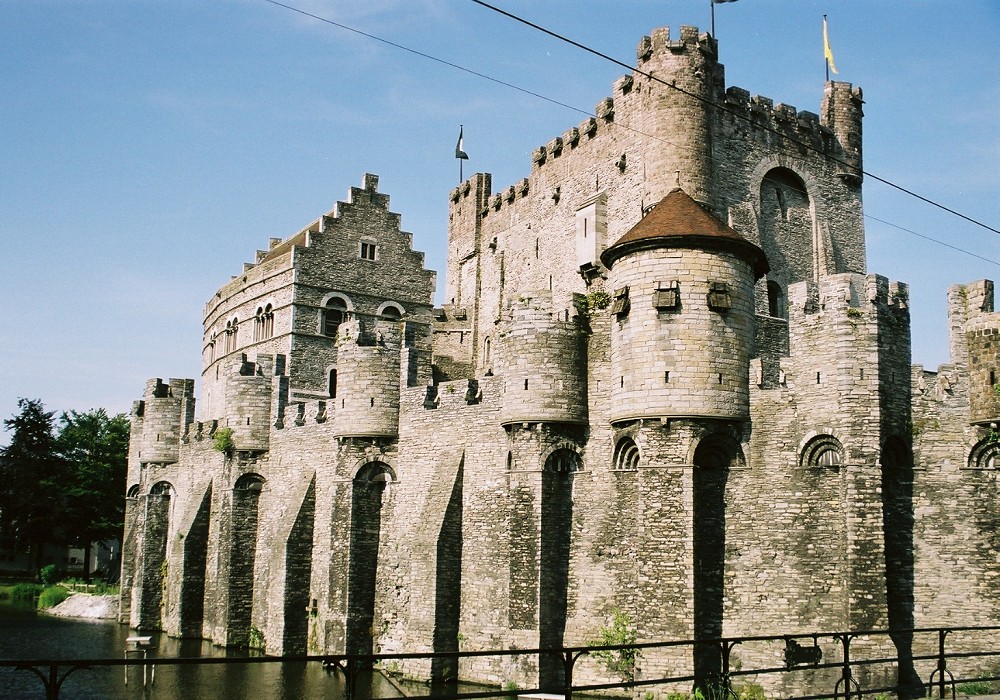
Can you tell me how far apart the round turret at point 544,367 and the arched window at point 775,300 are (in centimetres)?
1036

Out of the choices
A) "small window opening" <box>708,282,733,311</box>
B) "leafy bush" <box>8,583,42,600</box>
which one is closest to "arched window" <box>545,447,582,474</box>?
"small window opening" <box>708,282,733,311</box>

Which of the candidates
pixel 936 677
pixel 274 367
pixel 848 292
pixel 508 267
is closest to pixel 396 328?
pixel 274 367

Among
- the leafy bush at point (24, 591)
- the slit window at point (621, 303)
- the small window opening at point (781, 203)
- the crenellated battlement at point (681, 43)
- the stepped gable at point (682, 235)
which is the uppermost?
the crenellated battlement at point (681, 43)

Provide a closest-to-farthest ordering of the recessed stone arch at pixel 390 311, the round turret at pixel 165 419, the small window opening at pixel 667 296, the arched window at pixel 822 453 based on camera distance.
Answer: the arched window at pixel 822 453 < the small window opening at pixel 667 296 < the round turret at pixel 165 419 < the recessed stone arch at pixel 390 311

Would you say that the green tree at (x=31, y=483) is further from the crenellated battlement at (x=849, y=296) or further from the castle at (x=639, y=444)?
the crenellated battlement at (x=849, y=296)

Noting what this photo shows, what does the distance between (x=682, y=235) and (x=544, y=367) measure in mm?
4561

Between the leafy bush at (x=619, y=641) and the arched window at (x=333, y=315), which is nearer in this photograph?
the leafy bush at (x=619, y=641)

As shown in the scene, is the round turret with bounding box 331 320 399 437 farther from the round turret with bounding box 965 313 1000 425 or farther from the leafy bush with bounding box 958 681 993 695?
the leafy bush with bounding box 958 681 993 695

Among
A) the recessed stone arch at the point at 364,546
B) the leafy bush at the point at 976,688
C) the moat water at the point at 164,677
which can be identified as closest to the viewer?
the leafy bush at the point at 976,688

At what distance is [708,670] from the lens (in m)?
19.7

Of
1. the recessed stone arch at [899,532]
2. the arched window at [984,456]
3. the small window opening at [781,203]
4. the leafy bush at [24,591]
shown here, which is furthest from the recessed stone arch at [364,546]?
the leafy bush at [24,591]

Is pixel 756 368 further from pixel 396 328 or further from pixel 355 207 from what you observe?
pixel 355 207

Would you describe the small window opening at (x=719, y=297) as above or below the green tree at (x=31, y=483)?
above

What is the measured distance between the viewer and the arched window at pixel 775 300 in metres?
31.4
